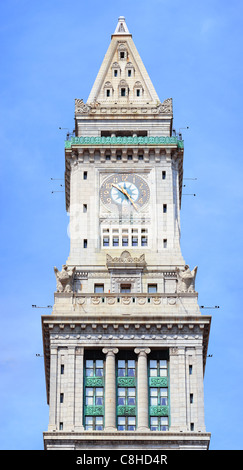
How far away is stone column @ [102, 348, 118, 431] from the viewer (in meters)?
112

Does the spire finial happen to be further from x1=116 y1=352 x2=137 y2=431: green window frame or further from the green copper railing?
x1=116 y1=352 x2=137 y2=431: green window frame

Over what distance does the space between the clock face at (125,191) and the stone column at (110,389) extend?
16649 millimetres

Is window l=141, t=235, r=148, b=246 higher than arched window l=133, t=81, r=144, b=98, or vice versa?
arched window l=133, t=81, r=144, b=98

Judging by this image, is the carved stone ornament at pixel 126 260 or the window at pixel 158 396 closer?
the window at pixel 158 396

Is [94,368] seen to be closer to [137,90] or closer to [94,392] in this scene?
[94,392]

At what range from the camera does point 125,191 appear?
127125mm

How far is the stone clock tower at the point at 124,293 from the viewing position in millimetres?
112125

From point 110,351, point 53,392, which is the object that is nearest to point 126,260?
point 110,351

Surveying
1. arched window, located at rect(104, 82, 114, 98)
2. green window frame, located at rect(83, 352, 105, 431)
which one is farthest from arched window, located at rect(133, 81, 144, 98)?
green window frame, located at rect(83, 352, 105, 431)

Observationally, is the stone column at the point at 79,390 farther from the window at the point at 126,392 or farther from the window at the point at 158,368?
the window at the point at 158,368

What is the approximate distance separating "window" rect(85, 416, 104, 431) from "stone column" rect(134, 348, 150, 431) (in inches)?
117

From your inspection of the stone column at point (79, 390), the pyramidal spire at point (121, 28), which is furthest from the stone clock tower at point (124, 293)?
the pyramidal spire at point (121, 28)

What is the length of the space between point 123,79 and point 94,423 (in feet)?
124
